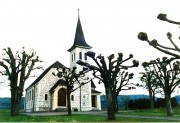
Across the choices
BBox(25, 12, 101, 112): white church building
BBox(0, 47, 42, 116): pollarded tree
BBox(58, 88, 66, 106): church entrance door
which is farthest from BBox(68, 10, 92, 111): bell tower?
BBox(0, 47, 42, 116): pollarded tree

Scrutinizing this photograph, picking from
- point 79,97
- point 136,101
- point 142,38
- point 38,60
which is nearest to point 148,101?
point 136,101

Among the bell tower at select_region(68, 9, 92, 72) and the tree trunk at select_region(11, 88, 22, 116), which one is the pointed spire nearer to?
the bell tower at select_region(68, 9, 92, 72)

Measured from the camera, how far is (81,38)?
69.8 m

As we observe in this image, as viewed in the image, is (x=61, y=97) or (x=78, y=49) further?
(x=78, y=49)

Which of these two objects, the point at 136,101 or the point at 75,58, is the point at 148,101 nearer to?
the point at 136,101

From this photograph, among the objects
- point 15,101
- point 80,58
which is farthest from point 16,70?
point 80,58

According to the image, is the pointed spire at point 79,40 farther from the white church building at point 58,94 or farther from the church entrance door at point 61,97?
the church entrance door at point 61,97

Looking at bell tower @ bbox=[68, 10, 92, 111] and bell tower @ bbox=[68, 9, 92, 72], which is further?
bell tower @ bbox=[68, 9, 92, 72]

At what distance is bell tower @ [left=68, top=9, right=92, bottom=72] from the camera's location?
218 ft

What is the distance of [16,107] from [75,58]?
31812 mm

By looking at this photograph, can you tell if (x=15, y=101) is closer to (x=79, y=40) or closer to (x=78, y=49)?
(x=78, y=49)

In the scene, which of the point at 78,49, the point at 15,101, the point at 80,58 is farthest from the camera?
the point at 78,49

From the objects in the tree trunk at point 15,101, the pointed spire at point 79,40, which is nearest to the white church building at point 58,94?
the pointed spire at point 79,40

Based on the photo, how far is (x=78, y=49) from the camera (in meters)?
67.0
